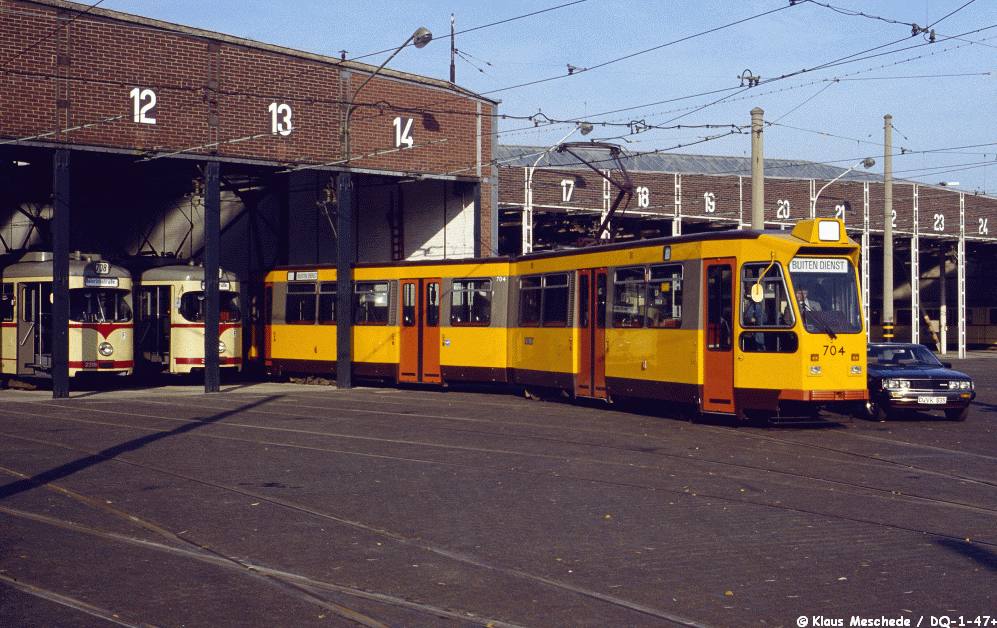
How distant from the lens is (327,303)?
1216 inches

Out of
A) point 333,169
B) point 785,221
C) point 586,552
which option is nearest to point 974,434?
point 586,552

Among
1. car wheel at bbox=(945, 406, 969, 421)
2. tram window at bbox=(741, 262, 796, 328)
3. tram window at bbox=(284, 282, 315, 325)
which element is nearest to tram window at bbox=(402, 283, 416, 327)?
tram window at bbox=(284, 282, 315, 325)

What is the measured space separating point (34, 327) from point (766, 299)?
723 inches

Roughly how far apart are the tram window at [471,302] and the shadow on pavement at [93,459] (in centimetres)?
729

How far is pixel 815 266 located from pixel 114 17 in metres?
17.3

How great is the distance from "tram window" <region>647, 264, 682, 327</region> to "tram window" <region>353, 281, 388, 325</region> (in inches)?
421

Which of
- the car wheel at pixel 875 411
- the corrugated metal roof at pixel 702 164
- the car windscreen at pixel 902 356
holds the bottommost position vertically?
the car wheel at pixel 875 411

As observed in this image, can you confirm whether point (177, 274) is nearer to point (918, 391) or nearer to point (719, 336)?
point (719, 336)

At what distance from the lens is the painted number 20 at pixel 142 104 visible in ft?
90.8

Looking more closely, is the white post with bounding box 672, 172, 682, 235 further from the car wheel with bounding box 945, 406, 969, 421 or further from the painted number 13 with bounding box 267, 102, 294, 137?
the car wheel with bounding box 945, 406, 969, 421

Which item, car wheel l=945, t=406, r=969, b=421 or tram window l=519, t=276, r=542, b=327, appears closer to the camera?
car wheel l=945, t=406, r=969, b=421

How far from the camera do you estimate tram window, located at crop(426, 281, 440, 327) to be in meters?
28.4

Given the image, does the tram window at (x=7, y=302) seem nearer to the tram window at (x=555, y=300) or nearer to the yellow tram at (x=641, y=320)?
the yellow tram at (x=641, y=320)

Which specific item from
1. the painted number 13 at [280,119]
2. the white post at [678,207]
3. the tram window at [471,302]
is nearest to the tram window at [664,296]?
the tram window at [471,302]
